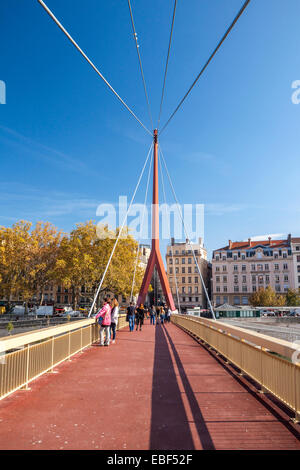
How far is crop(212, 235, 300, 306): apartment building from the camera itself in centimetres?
8169

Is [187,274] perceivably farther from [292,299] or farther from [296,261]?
[292,299]

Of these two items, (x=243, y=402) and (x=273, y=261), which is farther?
(x=273, y=261)

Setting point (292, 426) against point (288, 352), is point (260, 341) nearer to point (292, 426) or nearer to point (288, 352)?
point (288, 352)

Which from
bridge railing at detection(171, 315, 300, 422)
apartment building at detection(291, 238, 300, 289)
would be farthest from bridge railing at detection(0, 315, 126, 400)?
apartment building at detection(291, 238, 300, 289)

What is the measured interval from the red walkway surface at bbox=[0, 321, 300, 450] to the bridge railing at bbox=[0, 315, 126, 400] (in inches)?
8.9

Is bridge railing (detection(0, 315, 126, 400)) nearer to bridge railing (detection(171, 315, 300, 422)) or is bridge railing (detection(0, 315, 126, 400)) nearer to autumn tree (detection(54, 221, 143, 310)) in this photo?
bridge railing (detection(171, 315, 300, 422))

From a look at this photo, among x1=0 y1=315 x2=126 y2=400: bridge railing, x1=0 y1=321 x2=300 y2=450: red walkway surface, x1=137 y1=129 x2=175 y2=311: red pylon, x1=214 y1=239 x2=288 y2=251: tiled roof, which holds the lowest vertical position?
x1=0 y1=321 x2=300 y2=450: red walkway surface

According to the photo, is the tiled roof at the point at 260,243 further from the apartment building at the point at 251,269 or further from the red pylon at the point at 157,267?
the red pylon at the point at 157,267

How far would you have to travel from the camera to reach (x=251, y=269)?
8456cm

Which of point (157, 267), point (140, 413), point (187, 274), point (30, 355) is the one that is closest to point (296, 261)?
point (187, 274)

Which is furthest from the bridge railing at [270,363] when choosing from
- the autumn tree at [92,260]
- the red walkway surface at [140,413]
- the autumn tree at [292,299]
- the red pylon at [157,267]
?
the autumn tree at [292,299]

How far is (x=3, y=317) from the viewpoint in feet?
119
